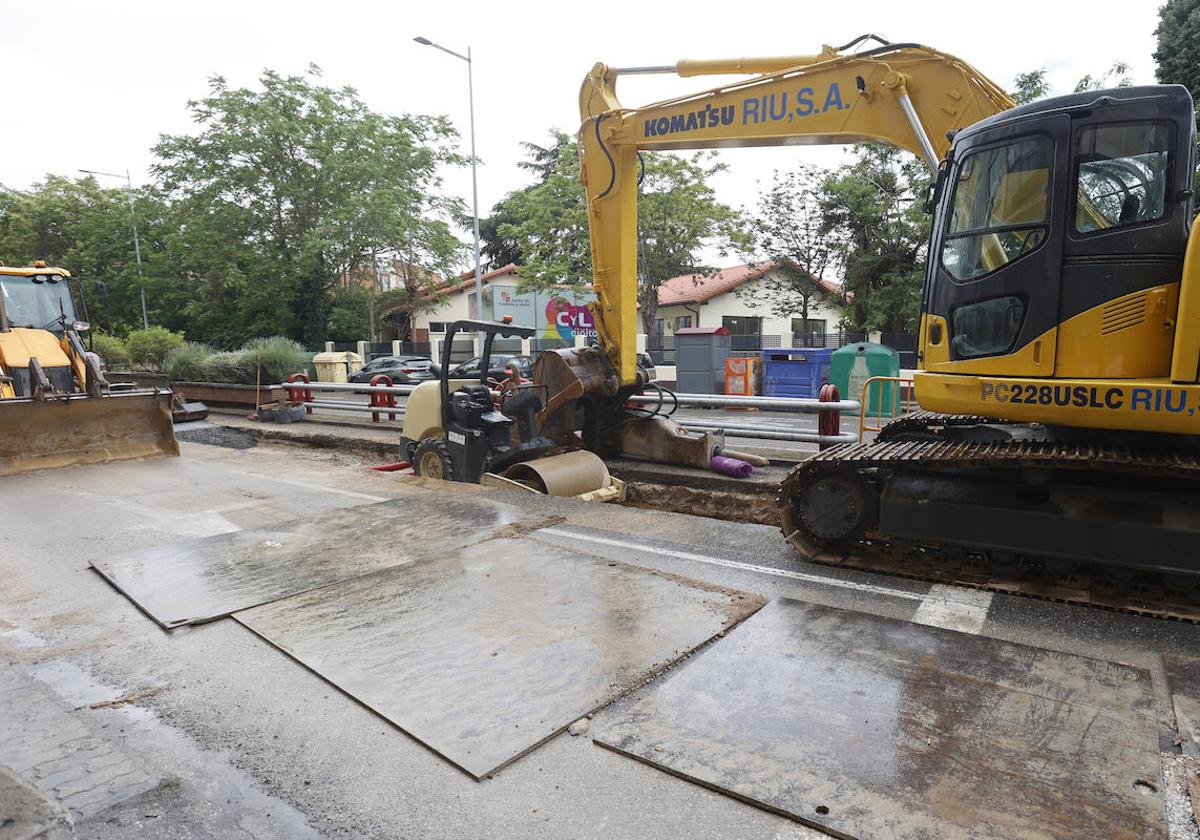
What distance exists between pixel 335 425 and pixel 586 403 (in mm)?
7267

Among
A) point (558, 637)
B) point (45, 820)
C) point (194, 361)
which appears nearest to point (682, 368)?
point (194, 361)

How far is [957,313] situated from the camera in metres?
4.77

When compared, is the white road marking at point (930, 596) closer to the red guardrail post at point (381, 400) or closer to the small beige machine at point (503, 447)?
the small beige machine at point (503, 447)

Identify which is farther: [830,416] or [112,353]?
[112,353]

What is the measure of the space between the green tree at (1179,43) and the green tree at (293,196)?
25.9 meters

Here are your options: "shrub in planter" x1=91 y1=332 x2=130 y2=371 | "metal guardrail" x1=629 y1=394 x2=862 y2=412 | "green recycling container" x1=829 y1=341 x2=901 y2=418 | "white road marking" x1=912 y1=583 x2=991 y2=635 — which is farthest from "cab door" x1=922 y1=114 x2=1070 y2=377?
"shrub in planter" x1=91 y1=332 x2=130 y2=371

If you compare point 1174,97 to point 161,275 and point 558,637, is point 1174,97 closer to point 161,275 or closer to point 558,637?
point 558,637

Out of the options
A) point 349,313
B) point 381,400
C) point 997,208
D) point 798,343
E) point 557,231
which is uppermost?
point 557,231

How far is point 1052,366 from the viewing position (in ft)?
14.0

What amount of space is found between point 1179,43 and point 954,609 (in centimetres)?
2653

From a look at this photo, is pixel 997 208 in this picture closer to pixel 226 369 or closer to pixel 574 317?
pixel 226 369

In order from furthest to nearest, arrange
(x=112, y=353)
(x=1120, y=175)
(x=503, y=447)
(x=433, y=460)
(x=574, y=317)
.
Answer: (x=574, y=317) < (x=112, y=353) < (x=433, y=460) < (x=503, y=447) < (x=1120, y=175)

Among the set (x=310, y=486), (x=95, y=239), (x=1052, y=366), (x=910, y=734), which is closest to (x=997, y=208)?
(x=1052, y=366)

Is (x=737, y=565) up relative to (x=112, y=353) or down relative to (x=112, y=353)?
down
